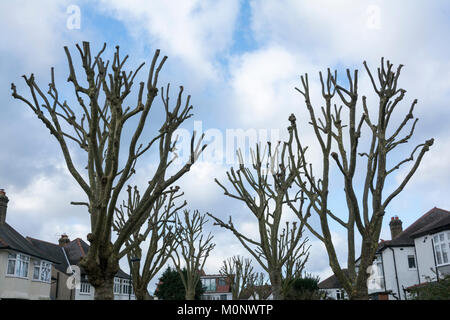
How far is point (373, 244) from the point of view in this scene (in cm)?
707

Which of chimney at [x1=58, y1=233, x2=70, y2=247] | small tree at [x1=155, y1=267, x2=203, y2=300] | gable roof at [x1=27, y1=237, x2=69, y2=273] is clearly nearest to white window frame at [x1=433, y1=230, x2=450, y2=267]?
small tree at [x1=155, y1=267, x2=203, y2=300]

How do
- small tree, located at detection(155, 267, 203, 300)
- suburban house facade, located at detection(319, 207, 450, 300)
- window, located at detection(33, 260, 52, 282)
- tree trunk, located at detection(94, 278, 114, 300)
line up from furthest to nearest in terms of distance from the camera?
small tree, located at detection(155, 267, 203, 300)
window, located at detection(33, 260, 52, 282)
suburban house facade, located at detection(319, 207, 450, 300)
tree trunk, located at detection(94, 278, 114, 300)

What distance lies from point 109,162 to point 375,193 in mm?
4665

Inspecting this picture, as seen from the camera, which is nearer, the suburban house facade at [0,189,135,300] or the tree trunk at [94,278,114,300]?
the tree trunk at [94,278,114,300]

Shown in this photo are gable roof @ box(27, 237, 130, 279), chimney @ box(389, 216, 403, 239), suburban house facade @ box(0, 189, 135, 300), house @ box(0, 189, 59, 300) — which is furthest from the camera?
gable roof @ box(27, 237, 130, 279)

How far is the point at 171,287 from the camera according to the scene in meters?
42.8

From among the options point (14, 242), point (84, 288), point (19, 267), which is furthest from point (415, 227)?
point (14, 242)

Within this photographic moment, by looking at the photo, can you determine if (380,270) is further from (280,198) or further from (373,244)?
(373,244)

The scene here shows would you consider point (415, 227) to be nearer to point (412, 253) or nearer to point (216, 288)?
point (412, 253)

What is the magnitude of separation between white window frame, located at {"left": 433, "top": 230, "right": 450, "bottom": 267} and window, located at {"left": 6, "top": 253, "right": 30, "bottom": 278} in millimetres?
29554

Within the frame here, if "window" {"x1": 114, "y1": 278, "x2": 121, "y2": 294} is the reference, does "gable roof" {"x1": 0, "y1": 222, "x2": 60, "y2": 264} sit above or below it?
above

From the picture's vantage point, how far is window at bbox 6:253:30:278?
1195 inches

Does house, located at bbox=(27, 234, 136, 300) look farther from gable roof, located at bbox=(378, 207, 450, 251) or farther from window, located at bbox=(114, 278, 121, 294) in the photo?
gable roof, located at bbox=(378, 207, 450, 251)
